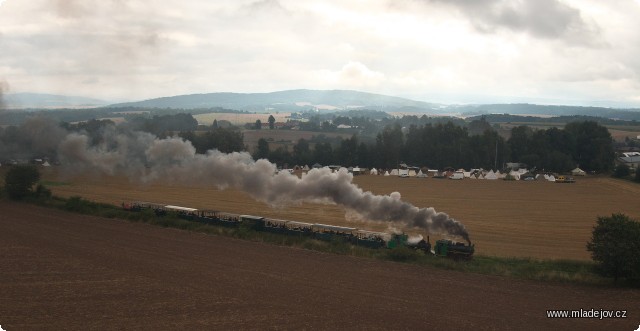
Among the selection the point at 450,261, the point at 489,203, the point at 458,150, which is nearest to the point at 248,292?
the point at 450,261

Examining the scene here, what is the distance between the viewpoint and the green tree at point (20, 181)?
62.6 metres

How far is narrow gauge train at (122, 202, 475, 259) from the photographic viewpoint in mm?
40250

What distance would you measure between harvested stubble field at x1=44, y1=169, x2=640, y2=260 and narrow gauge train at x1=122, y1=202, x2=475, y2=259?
13.8 feet

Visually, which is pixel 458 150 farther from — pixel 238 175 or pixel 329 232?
pixel 329 232

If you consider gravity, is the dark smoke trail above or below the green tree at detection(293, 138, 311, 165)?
above

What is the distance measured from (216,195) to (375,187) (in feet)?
93.3

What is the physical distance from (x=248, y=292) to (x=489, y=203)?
5126 cm

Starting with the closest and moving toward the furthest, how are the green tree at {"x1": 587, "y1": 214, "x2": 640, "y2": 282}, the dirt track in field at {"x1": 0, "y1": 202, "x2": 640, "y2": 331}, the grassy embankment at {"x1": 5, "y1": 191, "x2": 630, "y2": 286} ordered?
1. the dirt track in field at {"x1": 0, "y1": 202, "x2": 640, "y2": 331}
2. the green tree at {"x1": 587, "y1": 214, "x2": 640, "y2": 282}
3. the grassy embankment at {"x1": 5, "y1": 191, "x2": 630, "y2": 286}

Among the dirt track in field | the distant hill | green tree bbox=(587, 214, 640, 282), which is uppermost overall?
the distant hill

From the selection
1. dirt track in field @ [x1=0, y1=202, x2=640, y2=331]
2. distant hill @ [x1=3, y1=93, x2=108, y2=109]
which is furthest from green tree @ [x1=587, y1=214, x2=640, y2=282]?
distant hill @ [x1=3, y1=93, x2=108, y2=109]

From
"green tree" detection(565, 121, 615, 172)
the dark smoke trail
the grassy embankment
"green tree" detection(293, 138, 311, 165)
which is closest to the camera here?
the grassy embankment

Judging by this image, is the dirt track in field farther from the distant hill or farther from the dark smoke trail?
the distant hill

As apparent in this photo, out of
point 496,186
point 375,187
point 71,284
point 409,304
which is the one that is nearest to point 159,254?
point 71,284

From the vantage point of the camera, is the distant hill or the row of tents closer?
the distant hill
